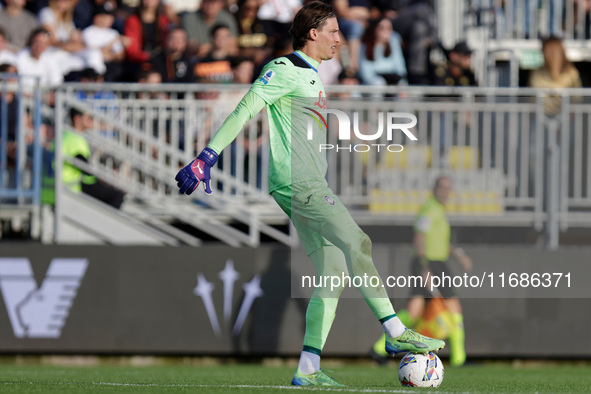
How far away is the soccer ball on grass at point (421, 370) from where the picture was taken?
7.11m

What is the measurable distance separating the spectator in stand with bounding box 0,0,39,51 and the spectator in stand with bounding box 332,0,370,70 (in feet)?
13.5

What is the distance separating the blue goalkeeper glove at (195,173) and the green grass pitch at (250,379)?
123 centimetres

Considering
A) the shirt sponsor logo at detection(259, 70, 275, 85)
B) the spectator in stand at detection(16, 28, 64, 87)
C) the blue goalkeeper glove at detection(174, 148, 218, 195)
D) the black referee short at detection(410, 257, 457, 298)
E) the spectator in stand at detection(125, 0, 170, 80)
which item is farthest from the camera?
the spectator in stand at detection(125, 0, 170, 80)

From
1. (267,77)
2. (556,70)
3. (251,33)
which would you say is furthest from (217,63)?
(267,77)

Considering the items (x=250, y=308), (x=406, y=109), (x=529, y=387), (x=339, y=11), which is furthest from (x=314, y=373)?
(x=339, y=11)

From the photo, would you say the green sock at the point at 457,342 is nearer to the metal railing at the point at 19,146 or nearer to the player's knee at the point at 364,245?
the metal railing at the point at 19,146

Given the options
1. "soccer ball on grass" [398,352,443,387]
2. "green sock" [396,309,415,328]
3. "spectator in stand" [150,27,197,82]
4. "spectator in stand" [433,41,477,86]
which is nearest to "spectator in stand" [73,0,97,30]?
"spectator in stand" [150,27,197,82]

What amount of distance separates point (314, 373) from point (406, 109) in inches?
226

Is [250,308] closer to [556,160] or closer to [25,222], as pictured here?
[25,222]

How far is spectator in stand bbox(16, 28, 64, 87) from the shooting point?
46.3 ft

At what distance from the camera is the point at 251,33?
1557 centimetres

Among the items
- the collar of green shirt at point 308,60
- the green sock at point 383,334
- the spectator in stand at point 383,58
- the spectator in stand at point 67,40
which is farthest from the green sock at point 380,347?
the collar of green shirt at point 308,60

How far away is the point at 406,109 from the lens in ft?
40.7

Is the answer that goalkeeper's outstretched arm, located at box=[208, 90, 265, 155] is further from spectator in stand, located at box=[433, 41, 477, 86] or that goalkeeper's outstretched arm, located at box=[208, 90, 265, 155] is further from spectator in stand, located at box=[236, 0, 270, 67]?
spectator in stand, located at box=[236, 0, 270, 67]
